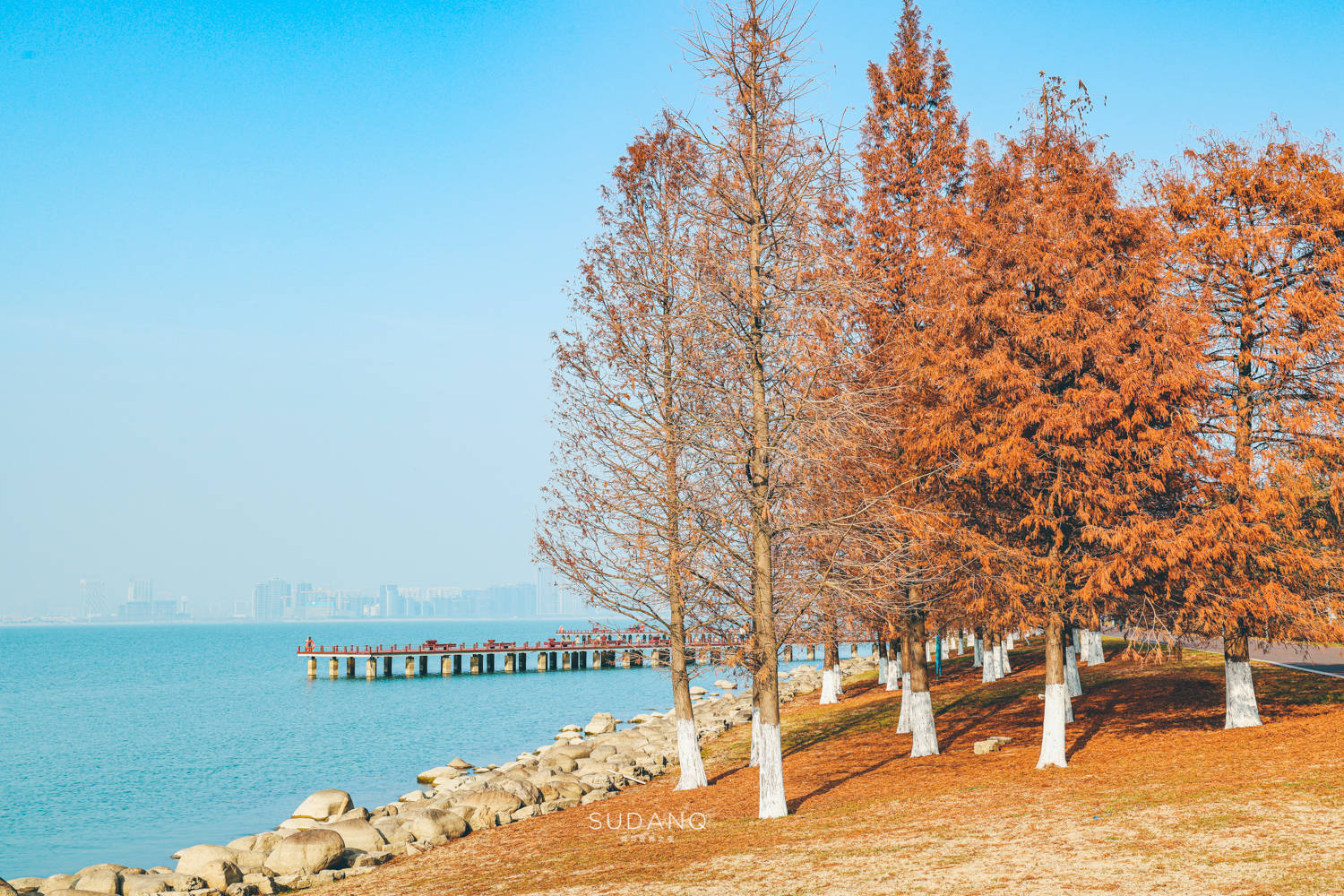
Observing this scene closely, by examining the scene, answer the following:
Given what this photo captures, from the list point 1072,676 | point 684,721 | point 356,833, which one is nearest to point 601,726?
point 1072,676

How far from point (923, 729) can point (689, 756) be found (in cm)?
506

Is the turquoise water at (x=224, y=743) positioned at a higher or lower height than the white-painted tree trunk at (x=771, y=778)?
lower

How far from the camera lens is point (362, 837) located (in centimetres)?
1897

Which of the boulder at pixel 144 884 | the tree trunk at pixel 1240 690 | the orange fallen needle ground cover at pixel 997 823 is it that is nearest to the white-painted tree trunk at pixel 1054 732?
the orange fallen needle ground cover at pixel 997 823

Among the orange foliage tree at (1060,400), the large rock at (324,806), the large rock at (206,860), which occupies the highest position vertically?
the orange foliage tree at (1060,400)

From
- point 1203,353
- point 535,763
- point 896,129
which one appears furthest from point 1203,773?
point 535,763

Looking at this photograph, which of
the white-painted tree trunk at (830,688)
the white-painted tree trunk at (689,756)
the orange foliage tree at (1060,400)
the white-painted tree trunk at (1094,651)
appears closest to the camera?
the orange foliage tree at (1060,400)

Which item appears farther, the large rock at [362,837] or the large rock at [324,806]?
the large rock at [324,806]

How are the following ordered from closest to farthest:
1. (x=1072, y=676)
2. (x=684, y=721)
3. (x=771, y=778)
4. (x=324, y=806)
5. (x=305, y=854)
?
(x=771, y=778), (x=305, y=854), (x=684, y=721), (x=324, y=806), (x=1072, y=676)

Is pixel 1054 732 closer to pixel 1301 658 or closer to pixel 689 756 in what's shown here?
pixel 689 756

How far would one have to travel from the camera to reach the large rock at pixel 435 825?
739 inches

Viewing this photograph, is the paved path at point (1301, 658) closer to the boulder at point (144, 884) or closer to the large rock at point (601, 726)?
the boulder at point (144, 884)

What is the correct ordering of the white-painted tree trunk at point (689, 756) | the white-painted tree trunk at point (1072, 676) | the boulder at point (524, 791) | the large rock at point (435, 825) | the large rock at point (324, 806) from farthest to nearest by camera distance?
1. the white-painted tree trunk at point (1072, 676)
2. the large rock at point (324, 806)
3. the boulder at point (524, 791)
4. the white-painted tree trunk at point (689, 756)
5. the large rock at point (435, 825)

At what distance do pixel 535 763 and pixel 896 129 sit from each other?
75.2 feet
